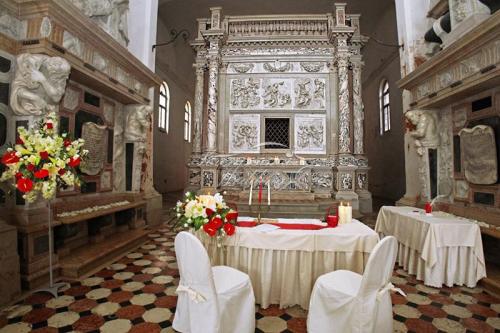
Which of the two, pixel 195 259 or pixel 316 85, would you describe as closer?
pixel 195 259

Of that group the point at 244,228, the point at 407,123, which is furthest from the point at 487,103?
the point at 244,228

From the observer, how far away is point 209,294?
188 centimetres

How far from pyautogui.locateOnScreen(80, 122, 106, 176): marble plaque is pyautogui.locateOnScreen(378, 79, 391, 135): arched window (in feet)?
35.4

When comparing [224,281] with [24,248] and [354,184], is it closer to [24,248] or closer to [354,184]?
[24,248]

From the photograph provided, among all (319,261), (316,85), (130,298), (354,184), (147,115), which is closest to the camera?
(319,261)

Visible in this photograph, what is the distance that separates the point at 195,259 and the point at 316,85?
24.9 ft

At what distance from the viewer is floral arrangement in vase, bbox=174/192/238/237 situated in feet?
7.70

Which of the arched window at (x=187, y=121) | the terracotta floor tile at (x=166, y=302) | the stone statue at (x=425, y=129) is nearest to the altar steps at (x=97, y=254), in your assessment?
the terracotta floor tile at (x=166, y=302)

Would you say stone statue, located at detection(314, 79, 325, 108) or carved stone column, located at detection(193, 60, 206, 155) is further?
carved stone column, located at detection(193, 60, 206, 155)

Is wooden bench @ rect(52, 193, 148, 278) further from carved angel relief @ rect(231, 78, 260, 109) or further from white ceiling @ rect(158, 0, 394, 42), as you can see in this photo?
white ceiling @ rect(158, 0, 394, 42)

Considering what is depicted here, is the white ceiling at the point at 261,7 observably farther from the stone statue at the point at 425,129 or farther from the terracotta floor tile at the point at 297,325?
the terracotta floor tile at the point at 297,325

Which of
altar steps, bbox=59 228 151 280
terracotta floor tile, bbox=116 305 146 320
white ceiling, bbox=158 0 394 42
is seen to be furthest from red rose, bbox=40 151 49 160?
white ceiling, bbox=158 0 394 42

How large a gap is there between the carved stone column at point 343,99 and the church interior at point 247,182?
6 cm

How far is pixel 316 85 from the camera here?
8258mm
